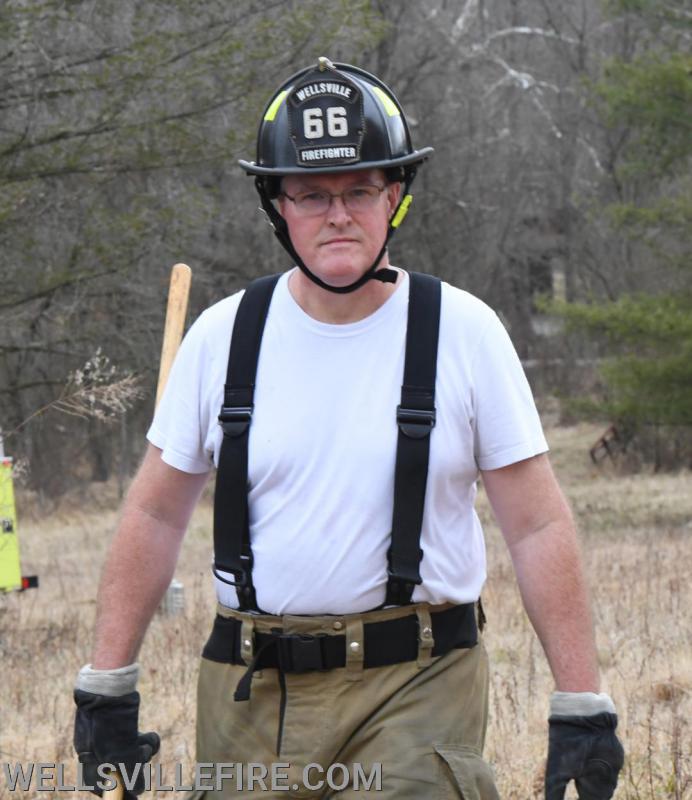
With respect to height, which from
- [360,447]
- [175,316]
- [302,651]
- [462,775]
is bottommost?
[462,775]

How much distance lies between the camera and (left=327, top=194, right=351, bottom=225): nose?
290cm

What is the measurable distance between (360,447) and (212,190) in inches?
403

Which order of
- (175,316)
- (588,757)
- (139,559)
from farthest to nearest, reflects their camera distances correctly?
1. (175,316)
2. (139,559)
3. (588,757)

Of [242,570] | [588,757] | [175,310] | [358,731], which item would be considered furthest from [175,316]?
[588,757]

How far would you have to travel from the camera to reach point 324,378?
284 centimetres

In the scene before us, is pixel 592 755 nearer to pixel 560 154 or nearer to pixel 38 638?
pixel 38 638

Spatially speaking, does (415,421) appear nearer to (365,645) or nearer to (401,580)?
(401,580)

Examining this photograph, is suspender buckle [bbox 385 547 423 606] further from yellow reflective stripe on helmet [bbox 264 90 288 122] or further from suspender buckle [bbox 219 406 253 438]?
yellow reflective stripe on helmet [bbox 264 90 288 122]

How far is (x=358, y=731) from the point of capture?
280 cm

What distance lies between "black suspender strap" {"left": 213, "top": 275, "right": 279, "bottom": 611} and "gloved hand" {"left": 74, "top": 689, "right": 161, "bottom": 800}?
1.26 ft

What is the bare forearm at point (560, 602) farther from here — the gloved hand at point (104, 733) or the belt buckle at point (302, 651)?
the gloved hand at point (104, 733)

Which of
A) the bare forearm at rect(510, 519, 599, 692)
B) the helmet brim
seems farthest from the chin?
the bare forearm at rect(510, 519, 599, 692)

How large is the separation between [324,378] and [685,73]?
1350cm

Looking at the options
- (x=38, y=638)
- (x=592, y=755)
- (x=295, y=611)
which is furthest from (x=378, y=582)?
(x=38, y=638)
